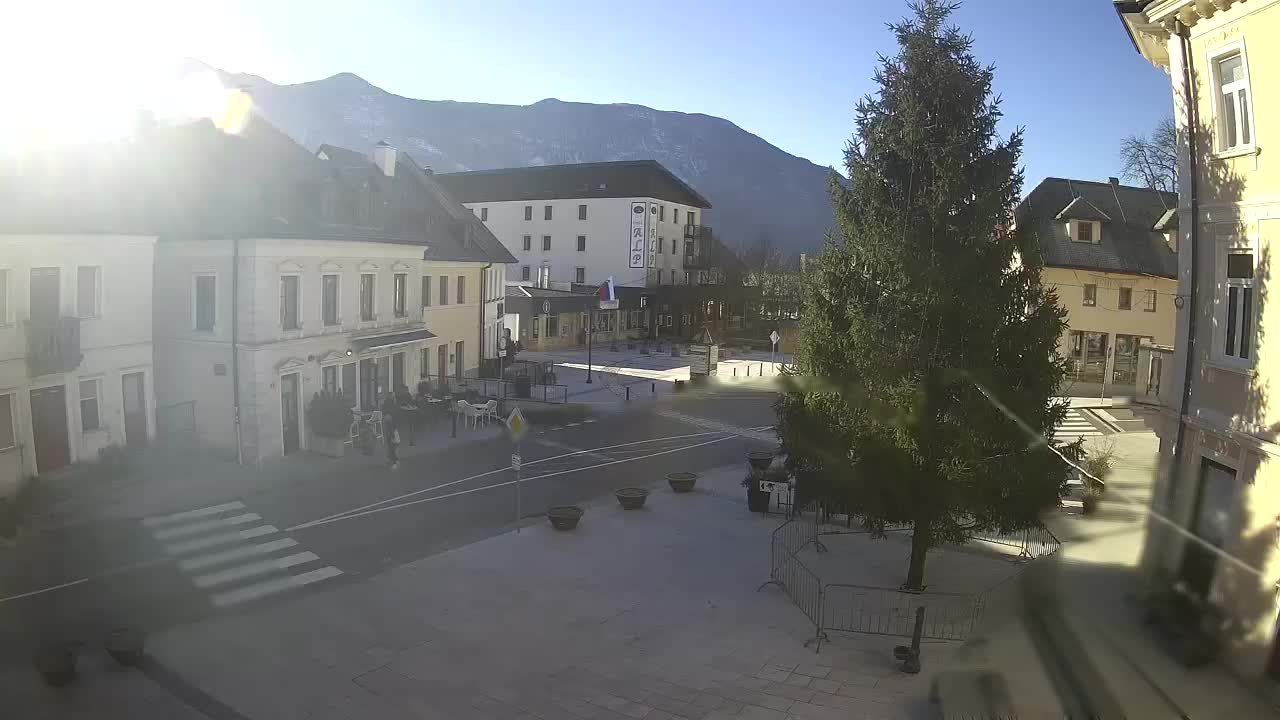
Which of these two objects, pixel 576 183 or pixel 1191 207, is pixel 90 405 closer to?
pixel 1191 207

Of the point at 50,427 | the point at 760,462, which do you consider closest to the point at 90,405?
the point at 50,427

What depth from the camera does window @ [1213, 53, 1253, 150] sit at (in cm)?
1095

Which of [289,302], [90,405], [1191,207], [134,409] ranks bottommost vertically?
[134,409]

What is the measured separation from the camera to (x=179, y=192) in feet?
80.8

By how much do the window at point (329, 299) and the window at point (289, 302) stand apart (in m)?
0.99

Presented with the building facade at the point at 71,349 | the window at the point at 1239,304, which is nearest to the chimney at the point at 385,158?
the building facade at the point at 71,349

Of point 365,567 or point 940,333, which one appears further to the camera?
point 365,567

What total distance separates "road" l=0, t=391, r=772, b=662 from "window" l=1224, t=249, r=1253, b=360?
1366 centimetres

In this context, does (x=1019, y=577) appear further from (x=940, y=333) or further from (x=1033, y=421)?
(x=940, y=333)

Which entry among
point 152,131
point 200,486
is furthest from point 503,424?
point 152,131

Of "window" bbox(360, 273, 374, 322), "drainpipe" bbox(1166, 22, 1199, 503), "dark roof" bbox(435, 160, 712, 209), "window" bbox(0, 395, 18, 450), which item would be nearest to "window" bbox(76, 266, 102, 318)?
"window" bbox(0, 395, 18, 450)

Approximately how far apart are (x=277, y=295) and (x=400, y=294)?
253 inches

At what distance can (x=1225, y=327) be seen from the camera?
1147cm

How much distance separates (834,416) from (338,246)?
58.8ft
